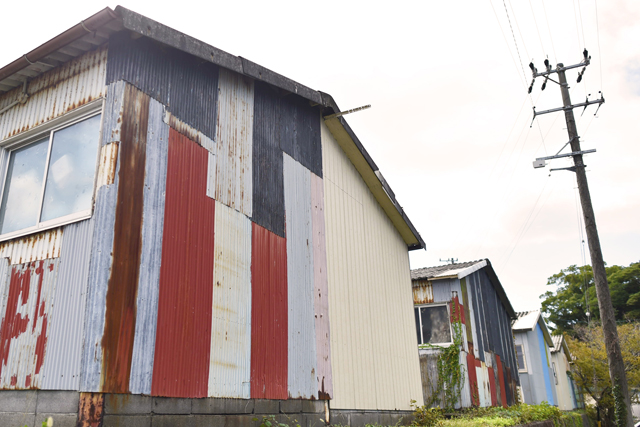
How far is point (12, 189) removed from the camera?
6.95 metres

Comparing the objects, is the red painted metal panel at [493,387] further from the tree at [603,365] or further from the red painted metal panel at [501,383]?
the tree at [603,365]

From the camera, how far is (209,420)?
20.2 ft

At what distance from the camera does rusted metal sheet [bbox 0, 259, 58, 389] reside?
5.44 metres

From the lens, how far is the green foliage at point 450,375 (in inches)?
582

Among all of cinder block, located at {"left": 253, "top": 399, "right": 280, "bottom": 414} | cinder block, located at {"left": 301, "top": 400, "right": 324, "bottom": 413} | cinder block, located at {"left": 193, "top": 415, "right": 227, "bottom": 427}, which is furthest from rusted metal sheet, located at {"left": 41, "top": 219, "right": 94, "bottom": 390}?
cinder block, located at {"left": 301, "top": 400, "right": 324, "bottom": 413}

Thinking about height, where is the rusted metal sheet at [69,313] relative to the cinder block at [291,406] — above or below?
above

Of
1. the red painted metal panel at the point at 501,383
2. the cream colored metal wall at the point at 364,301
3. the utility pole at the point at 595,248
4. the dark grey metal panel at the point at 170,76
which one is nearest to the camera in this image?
the dark grey metal panel at the point at 170,76

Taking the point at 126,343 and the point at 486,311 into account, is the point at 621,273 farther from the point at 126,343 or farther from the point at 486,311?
the point at 126,343

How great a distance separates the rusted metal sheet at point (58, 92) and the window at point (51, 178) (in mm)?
203

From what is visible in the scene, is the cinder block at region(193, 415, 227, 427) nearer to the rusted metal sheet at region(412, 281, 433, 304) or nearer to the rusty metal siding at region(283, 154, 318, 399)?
the rusty metal siding at region(283, 154, 318, 399)

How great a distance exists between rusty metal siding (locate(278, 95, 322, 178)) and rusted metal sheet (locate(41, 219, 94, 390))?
4.12 meters

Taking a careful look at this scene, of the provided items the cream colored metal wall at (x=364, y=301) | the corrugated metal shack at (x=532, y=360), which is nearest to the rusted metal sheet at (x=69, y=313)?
the cream colored metal wall at (x=364, y=301)

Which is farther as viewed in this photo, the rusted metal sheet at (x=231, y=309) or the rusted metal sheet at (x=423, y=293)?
the rusted metal sheet at (x=423, y=293)

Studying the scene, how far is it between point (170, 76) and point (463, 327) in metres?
12.7
